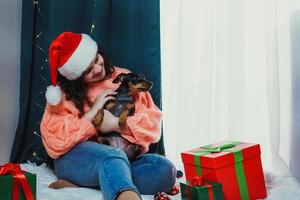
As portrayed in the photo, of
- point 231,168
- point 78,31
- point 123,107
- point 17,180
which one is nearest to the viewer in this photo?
point 17,180

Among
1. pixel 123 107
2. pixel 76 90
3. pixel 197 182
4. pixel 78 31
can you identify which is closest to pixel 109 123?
pixel 123 107

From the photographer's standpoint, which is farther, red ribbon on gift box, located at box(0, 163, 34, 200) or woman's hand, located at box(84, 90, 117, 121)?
woman's hand, located at box(84, 90, 117, 121)

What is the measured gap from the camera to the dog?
4.25 ft

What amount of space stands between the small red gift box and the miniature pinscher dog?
235mm

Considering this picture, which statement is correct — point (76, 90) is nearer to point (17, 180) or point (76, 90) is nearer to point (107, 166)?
point (107, 166)

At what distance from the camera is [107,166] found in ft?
3.60

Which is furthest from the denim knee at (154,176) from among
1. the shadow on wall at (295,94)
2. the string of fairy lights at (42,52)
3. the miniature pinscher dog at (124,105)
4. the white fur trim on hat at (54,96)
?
A: the string of fairy lights at (42,52)

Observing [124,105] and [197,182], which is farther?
[124,105]

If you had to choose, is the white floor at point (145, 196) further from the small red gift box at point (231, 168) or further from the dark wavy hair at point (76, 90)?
the dark wavy hair at point (76, 90)

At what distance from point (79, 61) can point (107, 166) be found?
1.30 ft

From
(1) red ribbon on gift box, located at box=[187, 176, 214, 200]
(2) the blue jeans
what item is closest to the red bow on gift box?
(1) red ribbon on gift box, located at box=[187, 176, 214, 200]

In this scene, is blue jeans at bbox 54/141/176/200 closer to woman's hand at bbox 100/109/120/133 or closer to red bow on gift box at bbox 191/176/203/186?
woman's hand at bbox 100/109/120/133

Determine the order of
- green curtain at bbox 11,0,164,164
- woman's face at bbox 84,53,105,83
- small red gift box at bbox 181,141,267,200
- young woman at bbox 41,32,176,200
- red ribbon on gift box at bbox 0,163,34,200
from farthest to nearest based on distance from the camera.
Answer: green curtain at bbox 11,0,164,164 → woman's face at bbox 84,53,105,83 → young woman at bbox 41,32,176,200 → small red gift box at bbox 181,141,267,200 → red ribbon on gift box at bbox 0,163,34,200

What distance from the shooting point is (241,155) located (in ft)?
3.63
